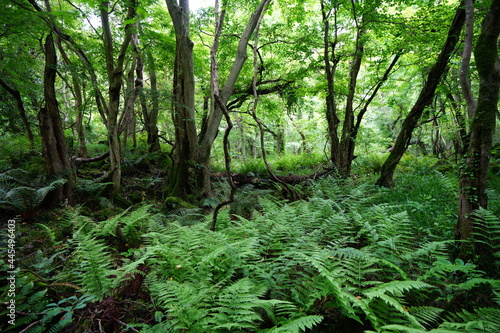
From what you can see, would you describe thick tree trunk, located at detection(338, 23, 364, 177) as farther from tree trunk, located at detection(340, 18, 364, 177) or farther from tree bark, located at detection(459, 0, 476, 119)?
tree bark, located at detection(459, 0, 476, 119)

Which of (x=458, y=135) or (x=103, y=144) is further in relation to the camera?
(x=103, y=144)

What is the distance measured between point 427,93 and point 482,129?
2.52 metres

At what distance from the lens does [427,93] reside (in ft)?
15.5

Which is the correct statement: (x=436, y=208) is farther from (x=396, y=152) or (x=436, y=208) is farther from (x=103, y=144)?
(x=103, y=144)

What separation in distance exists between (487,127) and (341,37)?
6.33 meters

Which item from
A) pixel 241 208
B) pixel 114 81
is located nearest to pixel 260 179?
pixel 241 208

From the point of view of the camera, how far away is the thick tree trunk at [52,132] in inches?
185

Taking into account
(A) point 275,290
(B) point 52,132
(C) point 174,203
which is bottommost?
(A) point 275,290

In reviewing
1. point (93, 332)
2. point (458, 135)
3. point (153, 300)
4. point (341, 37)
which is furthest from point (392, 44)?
point (93, 332)

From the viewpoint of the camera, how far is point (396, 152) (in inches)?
207

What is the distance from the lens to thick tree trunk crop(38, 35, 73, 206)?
470 cm

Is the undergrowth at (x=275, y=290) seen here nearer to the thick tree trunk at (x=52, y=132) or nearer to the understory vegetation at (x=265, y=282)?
the understory vegetation at (x=265, y=282)

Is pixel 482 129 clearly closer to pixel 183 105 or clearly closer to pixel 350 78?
pixel 350 78

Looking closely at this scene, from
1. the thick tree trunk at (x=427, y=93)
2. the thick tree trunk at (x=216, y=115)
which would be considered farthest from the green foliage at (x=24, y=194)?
the thick tree trunk at (x=427, y=93)
